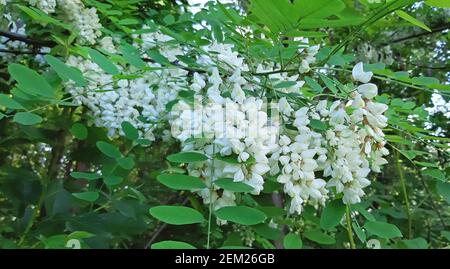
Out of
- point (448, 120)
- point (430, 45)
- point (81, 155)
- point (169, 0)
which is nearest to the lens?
point (81, 155)

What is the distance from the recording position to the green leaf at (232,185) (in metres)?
0.83

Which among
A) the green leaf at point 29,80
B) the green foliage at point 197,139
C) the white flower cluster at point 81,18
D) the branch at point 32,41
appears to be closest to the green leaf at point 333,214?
the green foliage at point 197,139

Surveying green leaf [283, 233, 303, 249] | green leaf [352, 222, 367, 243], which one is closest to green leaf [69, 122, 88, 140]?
green leaf [283, 233, 303, 249]

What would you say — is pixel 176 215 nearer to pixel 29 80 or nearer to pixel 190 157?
pixel 190 157

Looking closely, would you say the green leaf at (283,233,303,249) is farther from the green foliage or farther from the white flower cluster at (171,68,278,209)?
the white flower cluster at (171,68,278,209)

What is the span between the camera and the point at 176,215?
2.74 feet

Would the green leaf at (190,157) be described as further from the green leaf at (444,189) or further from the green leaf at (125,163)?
the green leaf at (444,189)

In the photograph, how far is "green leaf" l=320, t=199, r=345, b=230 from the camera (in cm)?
98

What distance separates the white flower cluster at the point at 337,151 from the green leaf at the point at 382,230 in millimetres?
119

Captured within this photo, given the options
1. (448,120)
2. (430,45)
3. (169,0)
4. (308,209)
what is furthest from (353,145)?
(430,45)
